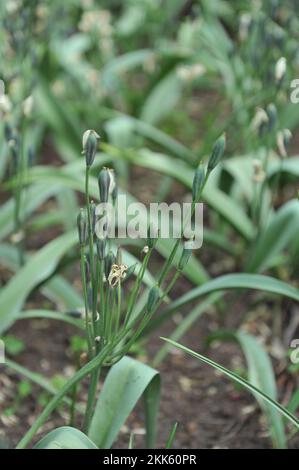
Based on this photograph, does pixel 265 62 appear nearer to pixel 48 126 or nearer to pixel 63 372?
pixel 48 126

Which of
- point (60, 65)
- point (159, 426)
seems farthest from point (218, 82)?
point (159, 426)

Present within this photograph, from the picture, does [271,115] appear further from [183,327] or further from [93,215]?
[93,215]

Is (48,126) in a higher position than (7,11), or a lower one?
lower

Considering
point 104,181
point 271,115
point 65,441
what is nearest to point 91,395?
point 65,441

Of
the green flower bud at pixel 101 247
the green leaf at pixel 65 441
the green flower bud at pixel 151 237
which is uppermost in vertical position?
the green flower bud at pixel 151 237

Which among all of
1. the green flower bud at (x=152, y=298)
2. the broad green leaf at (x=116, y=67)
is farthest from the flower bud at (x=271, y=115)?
the broad green leaf at (x=116, y=67)

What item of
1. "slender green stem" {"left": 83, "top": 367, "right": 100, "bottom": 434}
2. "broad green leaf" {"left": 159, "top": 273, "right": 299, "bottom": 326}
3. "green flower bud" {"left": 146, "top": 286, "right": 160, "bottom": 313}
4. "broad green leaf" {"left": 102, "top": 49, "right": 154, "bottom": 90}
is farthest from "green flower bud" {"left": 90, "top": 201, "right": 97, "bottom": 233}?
"broad green leaf" {"left": 102, "top": 49, "right": 154, "bottom": 90}

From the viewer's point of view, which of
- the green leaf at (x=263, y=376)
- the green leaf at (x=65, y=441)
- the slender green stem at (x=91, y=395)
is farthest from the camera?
the green leaf at (x=263, y=376)

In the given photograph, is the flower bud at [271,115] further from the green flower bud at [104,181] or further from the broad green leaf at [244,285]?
the green flower bud at [104,181]
